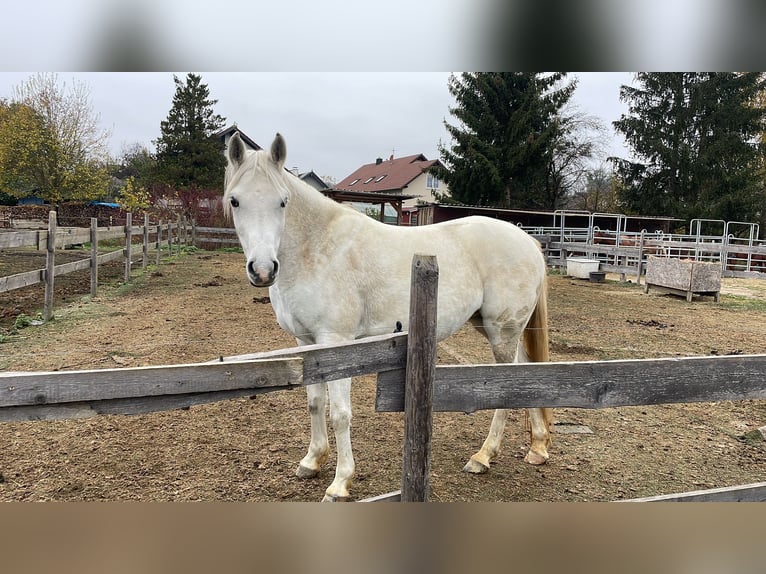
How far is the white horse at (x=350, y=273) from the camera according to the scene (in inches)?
67.4

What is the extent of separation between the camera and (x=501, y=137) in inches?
295

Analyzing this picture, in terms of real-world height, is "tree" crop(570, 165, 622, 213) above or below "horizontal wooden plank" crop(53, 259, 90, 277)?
above

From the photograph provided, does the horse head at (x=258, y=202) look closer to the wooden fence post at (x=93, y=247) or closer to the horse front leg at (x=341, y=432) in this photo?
the horse front leg at (x=341, y=432)

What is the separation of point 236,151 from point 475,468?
6.17ft

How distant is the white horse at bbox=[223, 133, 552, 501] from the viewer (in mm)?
1712

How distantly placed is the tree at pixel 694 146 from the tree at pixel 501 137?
223cm

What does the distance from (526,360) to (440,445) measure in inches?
27.6

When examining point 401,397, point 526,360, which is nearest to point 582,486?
point 526,360

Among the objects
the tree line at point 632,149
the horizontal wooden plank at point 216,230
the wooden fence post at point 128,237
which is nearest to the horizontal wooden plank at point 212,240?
the horizontal wooden plank at point 216,230

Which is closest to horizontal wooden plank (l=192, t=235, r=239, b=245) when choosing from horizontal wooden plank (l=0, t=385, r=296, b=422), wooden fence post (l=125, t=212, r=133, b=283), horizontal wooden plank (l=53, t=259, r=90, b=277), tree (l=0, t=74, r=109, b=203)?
wooden fence post (l=125, t=212, r=133, b=283)

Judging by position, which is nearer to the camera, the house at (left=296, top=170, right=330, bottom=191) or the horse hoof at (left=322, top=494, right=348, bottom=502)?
the horse hoof at (left=322, top=494, right=348, bottom=502)

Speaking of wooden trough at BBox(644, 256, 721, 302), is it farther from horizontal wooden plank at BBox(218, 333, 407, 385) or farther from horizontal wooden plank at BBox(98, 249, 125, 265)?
horizontal wooden plank at BBox(98, 249, 125, 265)

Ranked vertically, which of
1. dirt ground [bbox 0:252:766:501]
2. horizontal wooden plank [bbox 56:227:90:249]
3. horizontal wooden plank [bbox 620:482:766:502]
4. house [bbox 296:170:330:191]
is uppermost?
house [bbox 296:170:330:191]

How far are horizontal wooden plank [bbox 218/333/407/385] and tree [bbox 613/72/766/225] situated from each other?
923cm
